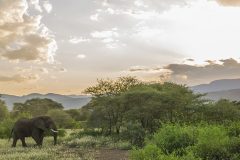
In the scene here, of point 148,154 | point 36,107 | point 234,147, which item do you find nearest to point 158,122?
point 234,147

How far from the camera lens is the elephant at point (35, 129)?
3862 centimetres

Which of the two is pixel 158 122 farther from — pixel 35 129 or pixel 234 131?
pixel 234 131

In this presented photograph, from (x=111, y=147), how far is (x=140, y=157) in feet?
61.4

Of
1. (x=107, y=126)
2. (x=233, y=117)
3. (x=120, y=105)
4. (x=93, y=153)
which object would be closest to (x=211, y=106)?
(x=233, y=117)

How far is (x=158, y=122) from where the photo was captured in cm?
4325

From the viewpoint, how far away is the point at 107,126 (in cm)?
5188

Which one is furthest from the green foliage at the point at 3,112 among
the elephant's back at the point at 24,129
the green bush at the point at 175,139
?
the green bush at the point at 175,139

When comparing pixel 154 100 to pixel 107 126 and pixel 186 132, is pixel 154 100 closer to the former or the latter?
pixel 107 126

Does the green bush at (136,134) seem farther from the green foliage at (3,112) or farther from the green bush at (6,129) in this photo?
the green foliage at (3,112)

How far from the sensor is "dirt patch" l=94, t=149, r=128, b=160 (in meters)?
29.3

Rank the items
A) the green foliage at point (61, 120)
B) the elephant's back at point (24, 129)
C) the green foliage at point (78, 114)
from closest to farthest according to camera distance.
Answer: the elephant's back at point (24, 129) < the green foliage at point (61, 120) < the green foliage at point (78, 114)

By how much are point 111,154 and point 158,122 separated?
40.8ft

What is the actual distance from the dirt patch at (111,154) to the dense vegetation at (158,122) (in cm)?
126

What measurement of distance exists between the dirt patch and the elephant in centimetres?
697
